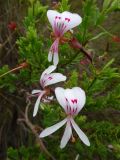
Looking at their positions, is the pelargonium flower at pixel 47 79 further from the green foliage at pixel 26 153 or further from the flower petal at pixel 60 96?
the green foliage at pixel 26 153

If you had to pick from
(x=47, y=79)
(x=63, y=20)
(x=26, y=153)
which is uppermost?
(x=63, y=20)

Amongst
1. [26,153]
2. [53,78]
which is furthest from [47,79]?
[26,153]

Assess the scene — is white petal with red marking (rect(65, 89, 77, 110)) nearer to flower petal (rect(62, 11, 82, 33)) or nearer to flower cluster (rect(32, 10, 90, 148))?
flower cluster (rect(32, 10, 90, 148))

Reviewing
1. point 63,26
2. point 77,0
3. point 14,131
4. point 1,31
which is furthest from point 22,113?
point 77,0

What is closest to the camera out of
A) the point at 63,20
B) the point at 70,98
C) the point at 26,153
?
the point at 70,98

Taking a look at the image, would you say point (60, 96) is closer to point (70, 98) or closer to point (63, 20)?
point (70, 98)

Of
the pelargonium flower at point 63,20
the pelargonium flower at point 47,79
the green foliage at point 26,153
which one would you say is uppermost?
the pelargonium flower at point 63,20

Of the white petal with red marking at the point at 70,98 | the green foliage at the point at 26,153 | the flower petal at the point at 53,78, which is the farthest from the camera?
the green foliage at the point at 26,153

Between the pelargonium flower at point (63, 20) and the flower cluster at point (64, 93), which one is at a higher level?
the pelargonium flower at point (63, 20)

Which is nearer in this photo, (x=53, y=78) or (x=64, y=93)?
(x=64, y=93)

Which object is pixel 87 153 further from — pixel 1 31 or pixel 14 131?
pixel 1 31

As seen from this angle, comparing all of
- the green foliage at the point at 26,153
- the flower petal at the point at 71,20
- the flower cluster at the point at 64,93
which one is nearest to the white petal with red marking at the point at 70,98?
the flower cluster at the point at 64,93
